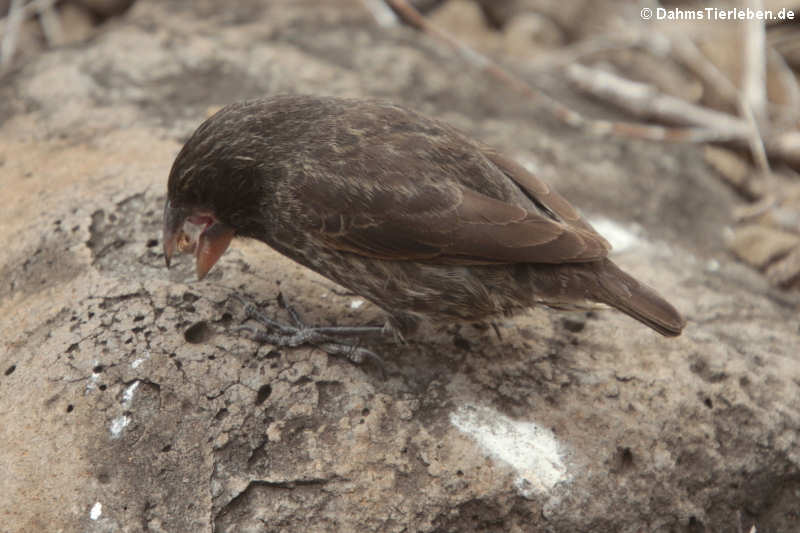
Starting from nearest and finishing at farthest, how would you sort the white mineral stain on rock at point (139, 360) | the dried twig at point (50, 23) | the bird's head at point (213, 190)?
the white mineral stain on rock at point (139, 360) < the bird's head at point (213, 190) < the dried twig at point (50, 23)

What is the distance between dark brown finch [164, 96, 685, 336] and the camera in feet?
9.95

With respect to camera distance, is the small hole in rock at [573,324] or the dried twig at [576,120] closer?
the small hole in rock at [573,324]

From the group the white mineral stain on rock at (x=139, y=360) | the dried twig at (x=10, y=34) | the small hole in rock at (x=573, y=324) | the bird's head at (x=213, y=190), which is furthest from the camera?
the dried twig at (x=10, y=34)

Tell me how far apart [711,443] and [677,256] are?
142cm

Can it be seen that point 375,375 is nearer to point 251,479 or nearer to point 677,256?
point 251,479

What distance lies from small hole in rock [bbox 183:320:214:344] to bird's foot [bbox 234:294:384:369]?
12 cm

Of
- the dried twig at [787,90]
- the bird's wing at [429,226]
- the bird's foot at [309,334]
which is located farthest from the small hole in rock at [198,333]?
the dried twig at [787,90]

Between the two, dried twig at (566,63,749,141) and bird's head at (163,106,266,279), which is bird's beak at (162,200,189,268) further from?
dried twig at (566,63,749,141)

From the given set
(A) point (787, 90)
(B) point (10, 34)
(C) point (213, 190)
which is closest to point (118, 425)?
(C) point (213, 190)

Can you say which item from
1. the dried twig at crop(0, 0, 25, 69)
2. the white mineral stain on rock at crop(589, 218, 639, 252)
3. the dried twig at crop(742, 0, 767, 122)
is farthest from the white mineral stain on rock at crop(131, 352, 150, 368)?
the dried twig at crop(742, 0, 767, 122)

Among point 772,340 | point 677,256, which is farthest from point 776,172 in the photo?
point 772,340

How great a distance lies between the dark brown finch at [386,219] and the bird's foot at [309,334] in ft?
0.55

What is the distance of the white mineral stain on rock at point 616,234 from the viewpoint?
4316 mm

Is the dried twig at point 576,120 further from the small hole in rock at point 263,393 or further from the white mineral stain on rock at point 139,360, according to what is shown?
the white mineral stain on rock at point 139,360
